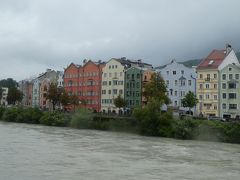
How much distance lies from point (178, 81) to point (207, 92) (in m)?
8.37

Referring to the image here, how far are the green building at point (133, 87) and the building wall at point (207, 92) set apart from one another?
15.1 m

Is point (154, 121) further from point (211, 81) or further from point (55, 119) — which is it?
point (211, 81)

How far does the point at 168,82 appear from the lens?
107m

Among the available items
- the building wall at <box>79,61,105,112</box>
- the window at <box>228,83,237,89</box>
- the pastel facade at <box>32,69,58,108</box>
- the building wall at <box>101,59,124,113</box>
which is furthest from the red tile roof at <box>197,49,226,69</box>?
the pastel facade at <box>32,69,58,108</box>

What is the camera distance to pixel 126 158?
39781mm

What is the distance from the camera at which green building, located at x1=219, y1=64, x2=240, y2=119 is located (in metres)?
94.0

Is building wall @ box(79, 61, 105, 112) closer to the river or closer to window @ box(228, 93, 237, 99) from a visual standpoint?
window @ box(228, 93, 237, 99)

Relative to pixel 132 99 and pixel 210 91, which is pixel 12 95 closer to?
pixel 132 99

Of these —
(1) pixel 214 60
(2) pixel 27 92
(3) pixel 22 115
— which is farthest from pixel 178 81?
(2) pixel 27 92

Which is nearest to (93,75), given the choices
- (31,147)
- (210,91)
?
(210,91)

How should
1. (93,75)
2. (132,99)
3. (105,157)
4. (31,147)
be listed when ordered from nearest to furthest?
(105,157)
(31,147)
(132,99)
(93,75)

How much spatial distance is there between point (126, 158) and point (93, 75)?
83690mm

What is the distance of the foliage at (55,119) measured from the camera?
92500 millimetres

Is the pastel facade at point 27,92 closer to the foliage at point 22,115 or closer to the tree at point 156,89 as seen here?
the foliage at point 22,115
